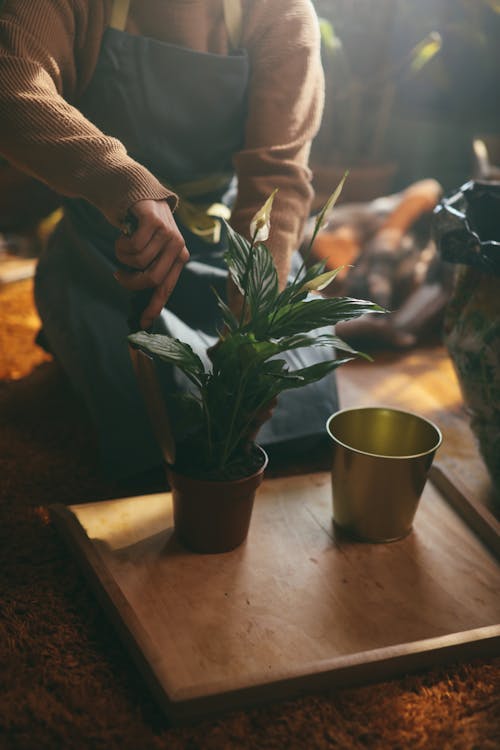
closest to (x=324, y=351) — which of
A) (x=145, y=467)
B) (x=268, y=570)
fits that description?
(x=145, y=467)

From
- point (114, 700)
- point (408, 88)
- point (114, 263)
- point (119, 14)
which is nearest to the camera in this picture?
point (114, 700)

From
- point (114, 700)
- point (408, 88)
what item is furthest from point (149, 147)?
point (408, 88)

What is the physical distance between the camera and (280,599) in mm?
1001

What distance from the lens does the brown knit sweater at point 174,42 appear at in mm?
1042

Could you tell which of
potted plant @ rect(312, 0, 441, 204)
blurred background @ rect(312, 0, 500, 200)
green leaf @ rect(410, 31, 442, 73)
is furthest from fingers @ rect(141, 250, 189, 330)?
green leaf @ rect(410, 31, 442, 73)

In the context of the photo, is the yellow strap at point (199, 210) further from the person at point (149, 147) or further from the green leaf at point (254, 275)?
the green leaf at point (254, 275)

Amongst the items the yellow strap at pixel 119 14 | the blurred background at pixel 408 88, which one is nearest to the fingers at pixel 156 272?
the yellow strap at pixel 119 14

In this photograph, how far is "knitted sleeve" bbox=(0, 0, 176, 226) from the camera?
3.31 feet

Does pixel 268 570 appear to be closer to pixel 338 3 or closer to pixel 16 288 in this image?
pixel 16 288

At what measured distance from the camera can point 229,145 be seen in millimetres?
1376

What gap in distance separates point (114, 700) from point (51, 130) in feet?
2.39

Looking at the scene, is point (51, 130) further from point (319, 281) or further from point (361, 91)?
point (361, 91)

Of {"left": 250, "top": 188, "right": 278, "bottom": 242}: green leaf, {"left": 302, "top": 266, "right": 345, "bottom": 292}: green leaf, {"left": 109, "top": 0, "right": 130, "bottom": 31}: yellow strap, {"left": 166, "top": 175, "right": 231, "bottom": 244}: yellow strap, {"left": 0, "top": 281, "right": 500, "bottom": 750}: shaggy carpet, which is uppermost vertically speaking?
{"left": 109, "top": 0, "right": 130, "bottom": 31}: yellow strap

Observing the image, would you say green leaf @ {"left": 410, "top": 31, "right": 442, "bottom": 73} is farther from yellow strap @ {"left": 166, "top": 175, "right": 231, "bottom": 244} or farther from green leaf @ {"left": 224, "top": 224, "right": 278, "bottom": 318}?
green leaf @ {"left": 224, "top": 224, "right": 278, "bottom": 318}
